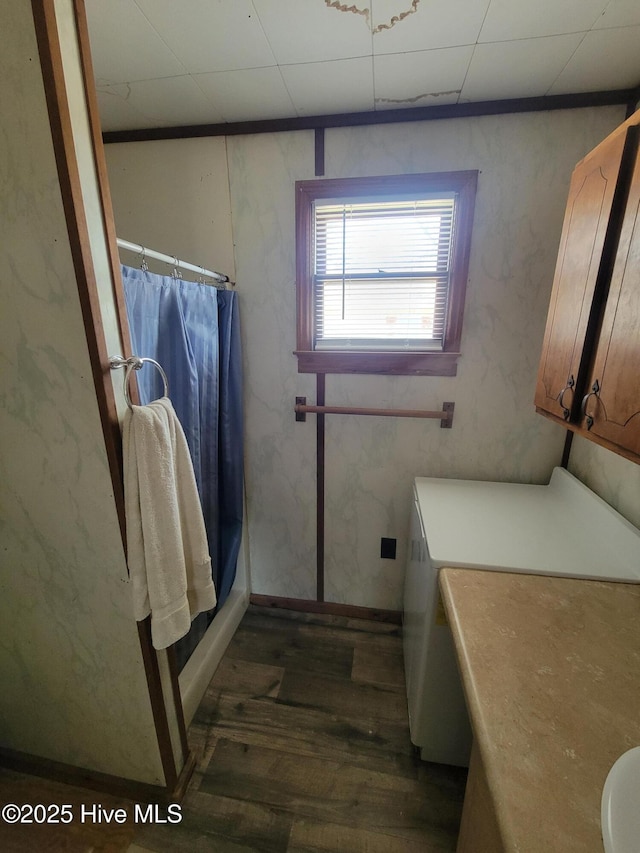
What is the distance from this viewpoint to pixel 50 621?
1087 millimetres

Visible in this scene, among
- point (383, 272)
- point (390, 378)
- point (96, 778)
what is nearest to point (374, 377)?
point (390, 378)

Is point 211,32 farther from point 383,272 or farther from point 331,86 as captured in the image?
point 383,272

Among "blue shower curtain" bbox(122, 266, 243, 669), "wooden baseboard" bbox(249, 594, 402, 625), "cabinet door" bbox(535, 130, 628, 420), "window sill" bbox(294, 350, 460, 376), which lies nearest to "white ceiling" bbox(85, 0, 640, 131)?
"cabinet door" bbox(535, 130, 628, 420)

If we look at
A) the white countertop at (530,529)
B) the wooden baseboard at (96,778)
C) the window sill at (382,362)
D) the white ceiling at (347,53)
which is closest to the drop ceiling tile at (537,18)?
the white ceiling at (347,53)

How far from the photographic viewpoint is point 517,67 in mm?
1185

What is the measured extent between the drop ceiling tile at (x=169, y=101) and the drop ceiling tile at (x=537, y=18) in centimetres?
102

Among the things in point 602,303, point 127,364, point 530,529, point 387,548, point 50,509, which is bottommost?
point 387,548

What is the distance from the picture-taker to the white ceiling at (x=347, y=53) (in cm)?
99

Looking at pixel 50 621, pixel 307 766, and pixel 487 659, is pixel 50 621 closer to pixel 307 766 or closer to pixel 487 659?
pixel 307 766

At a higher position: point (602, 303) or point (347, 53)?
point (347, 53)

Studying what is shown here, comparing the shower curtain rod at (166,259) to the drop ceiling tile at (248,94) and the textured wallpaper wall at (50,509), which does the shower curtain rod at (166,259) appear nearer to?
the textured wallpaper wall at (50,509)

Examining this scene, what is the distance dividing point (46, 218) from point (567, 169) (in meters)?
1.80

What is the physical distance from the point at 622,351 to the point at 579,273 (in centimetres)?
34

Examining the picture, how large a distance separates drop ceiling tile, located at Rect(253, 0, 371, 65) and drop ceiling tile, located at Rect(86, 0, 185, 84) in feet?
1.19
